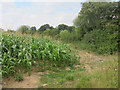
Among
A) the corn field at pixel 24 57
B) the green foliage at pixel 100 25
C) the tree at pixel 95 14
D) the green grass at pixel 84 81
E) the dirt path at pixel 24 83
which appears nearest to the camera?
the green grass at pixel 84 81

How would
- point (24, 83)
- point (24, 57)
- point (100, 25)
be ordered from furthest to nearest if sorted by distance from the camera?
point (100, 25) < point (24, 57) < point (24, 83)

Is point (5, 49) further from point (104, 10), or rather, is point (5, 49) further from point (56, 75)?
point (104, 10)

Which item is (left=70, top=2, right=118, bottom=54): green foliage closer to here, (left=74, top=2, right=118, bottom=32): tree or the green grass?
(left=74, top=2, right=118, bottom=32): tree

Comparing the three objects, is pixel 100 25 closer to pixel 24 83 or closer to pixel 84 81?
pixel 84 81

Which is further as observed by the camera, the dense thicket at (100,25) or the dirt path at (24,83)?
the dense thicket at (100,25)

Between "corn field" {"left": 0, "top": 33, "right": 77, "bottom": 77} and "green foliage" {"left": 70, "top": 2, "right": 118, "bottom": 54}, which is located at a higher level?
"green foliage" {"left": 70, "top": 2, "right": 118, "bottom": 54}

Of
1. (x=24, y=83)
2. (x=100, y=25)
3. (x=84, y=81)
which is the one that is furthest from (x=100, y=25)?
(x=24, y=83)

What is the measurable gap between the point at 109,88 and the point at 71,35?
367 inches

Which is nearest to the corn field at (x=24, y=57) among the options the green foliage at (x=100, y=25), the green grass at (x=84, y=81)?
the green grass at (x=84, y=81)

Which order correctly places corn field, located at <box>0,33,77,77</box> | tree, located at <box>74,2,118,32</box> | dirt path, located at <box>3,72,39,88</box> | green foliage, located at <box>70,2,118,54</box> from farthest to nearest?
tree, located at <box>74,2,118,32</box>, green foliage, located at <box>70,2,118,54</box>, corn field, located at <box>0,33,77,77</box>, dirt path, located at <box>3,72,39,88</box>

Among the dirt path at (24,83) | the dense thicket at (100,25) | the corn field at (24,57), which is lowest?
the dirt path at (24,83)

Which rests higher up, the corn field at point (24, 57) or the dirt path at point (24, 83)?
the corn field at point (24, 57)

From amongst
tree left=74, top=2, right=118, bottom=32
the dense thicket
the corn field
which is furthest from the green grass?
tree left=74, top=2, right=118, bottom=32

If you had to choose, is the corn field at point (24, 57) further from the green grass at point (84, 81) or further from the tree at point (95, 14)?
the tree at point (95, 14)
